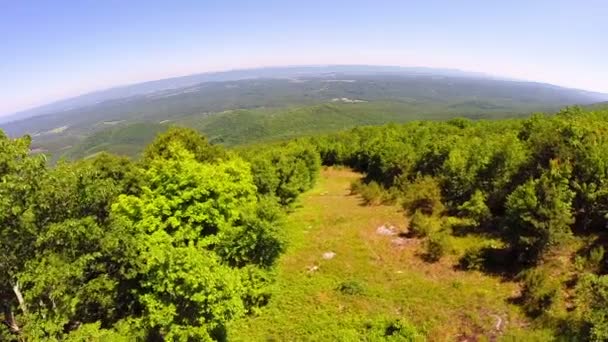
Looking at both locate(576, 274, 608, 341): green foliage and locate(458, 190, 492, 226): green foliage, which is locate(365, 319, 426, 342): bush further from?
locate(458, 190, 492, 226): green foliage

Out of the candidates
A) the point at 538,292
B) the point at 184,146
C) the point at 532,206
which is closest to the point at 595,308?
the point at 538,292

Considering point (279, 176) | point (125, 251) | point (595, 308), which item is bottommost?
point (595, 308)

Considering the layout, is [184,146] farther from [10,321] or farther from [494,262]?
[494,262]

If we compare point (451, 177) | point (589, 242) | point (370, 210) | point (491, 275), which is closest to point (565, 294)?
point (491, 275)

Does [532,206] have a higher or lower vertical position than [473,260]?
higher

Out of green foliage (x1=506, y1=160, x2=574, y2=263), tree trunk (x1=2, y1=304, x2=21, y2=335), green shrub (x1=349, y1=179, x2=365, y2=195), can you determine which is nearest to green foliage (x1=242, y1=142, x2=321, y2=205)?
green shrub (x1=349, y1=179, x2=365, y2=195)

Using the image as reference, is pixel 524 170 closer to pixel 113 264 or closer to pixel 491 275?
pixel 491 275

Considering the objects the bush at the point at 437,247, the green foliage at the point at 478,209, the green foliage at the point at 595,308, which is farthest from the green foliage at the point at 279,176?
the green foliage at the point at 595,308
